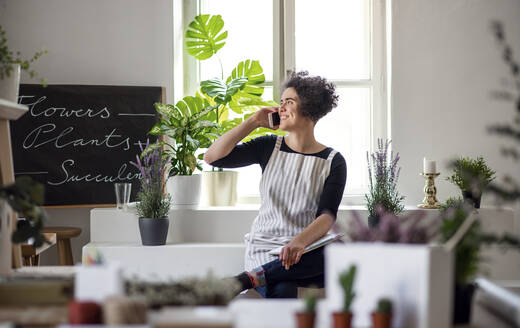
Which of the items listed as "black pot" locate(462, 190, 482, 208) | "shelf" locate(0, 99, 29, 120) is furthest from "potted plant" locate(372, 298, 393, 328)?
"black pot" locate(462, 190, 482, 208)

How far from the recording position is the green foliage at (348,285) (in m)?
1.08

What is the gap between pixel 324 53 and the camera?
3.79 metres

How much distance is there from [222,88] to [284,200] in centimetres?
107

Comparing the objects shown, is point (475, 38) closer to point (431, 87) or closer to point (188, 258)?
point (431, 87)

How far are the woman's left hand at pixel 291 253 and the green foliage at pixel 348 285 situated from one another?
1272mm

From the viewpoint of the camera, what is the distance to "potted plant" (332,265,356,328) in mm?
1079

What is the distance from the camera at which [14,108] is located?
163 centimetres

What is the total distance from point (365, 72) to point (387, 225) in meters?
2.74

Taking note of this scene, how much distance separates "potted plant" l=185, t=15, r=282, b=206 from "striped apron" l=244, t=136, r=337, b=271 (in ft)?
2.46

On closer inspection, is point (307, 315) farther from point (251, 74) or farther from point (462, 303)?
point (251, 74)

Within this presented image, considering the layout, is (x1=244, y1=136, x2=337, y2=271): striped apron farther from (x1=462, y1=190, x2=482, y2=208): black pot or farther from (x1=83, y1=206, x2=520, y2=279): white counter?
(x1=462, y1=190, x2=482, y2=208): black pot

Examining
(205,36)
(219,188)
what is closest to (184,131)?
(219,188)

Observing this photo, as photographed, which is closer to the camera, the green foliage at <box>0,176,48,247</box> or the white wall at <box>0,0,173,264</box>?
the green foliage at <box>0,176,48,247</box>

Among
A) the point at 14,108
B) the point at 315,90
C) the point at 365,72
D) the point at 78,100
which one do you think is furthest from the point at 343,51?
the point at 14,108
